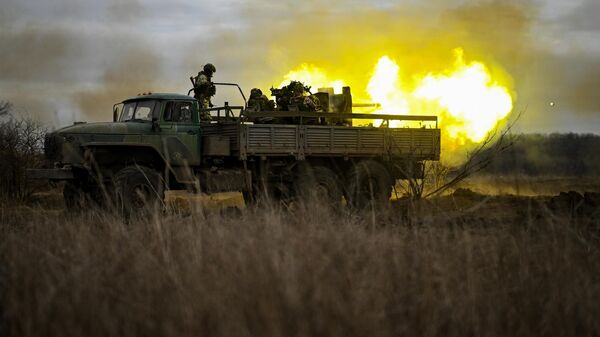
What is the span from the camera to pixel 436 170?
1731 cm

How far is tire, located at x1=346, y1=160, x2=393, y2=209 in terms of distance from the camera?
1753cm

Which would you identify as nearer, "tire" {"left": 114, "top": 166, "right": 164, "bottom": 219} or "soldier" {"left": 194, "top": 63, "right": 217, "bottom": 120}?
"tire" {"left": 114, "top": 166, "right": 164, "bottom": 219}

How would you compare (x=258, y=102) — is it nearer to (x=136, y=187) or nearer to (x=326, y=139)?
(x=326, y=139)

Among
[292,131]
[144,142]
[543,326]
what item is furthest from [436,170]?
[543,326]

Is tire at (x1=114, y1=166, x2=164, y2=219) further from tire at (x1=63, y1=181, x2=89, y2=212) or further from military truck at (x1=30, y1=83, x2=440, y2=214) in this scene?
tire at (x1=63, y1=181, x2=89, y2=212)

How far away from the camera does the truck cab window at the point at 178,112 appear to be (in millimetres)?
15438

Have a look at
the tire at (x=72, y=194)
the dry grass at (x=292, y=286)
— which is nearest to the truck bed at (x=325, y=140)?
the tire at (x=72, y=194)

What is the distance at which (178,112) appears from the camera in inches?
612

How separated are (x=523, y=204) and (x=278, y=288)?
1214cm

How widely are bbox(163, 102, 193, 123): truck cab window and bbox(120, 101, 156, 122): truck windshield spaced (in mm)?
312

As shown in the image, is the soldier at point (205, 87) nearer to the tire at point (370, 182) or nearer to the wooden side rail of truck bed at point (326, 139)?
the wooden side rail of truck bed at point (326, 139)

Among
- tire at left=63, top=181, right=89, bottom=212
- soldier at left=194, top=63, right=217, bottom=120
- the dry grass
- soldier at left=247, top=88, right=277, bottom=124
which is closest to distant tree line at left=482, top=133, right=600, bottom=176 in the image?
soldier at left=247, top=88, right=277, bottom=124

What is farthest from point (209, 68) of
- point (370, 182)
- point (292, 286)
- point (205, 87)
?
point (292, 286)

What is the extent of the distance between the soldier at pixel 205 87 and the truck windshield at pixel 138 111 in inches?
69.9
